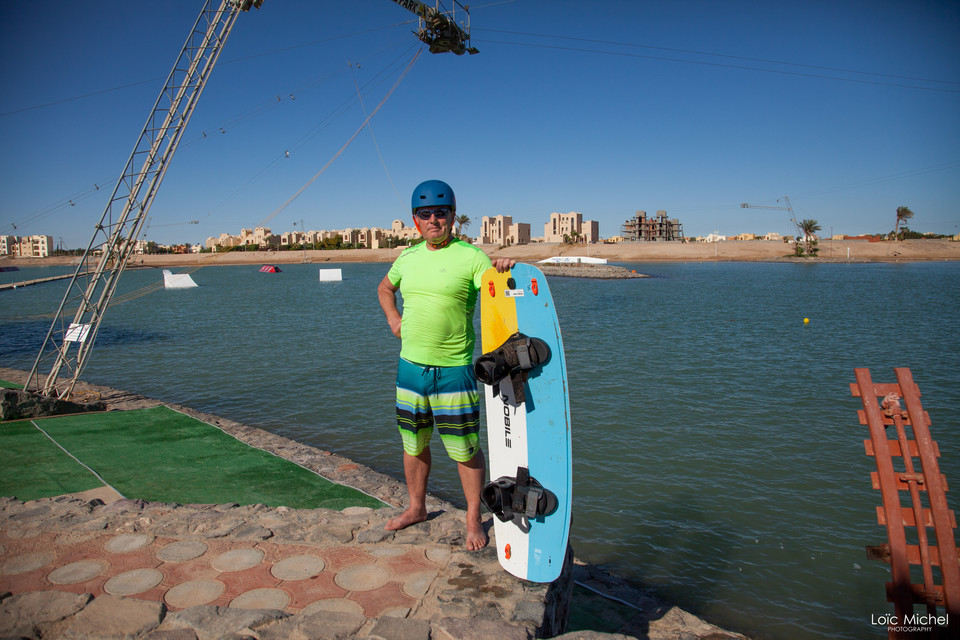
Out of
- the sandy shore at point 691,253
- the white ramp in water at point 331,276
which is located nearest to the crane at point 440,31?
the white ramp in water at point 331,276

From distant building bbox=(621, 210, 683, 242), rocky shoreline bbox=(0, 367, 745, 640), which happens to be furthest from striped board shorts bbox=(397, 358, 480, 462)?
distant building bbox=(621, 210, 683, 242)

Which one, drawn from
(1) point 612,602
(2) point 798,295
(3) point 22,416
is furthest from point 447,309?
(2) point 798,295

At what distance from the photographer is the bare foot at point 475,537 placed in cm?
391

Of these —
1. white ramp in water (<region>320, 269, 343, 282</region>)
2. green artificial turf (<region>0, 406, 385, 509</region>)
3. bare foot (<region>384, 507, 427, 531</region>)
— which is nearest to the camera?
bare foot (<region>384, 507, 427, 531</region>)

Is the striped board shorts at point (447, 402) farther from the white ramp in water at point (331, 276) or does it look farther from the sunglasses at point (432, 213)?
the white ramp in water at point (331, 276)

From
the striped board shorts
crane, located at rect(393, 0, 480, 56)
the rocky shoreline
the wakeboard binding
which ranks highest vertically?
crane, located at rect(393, 0, 480, 56)

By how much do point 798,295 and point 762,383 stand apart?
3491cm

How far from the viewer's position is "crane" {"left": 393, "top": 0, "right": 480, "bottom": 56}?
932 centimetres

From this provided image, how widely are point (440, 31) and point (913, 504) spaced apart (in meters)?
9.30

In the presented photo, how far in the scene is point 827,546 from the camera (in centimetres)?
622

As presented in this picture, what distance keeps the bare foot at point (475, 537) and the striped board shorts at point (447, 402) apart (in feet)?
1.82

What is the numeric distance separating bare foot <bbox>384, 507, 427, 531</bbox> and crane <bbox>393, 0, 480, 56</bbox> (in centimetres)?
818

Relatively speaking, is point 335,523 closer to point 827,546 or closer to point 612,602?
point 612,602

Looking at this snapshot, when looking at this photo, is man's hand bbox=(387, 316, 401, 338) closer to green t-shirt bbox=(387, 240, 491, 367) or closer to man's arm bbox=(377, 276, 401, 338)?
man's arm bbox=(377, 276, 401, 338)
